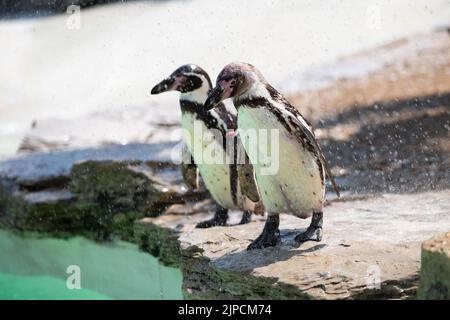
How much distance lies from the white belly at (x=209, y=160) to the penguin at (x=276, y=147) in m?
0.59

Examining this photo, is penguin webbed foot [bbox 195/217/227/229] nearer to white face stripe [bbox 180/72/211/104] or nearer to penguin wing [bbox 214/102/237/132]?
penguin wing [bbox 214/102/237/132]

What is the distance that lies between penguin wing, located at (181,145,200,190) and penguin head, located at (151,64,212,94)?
460 millimetres

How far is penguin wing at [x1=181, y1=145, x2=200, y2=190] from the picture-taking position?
529cm

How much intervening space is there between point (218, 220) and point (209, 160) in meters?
0.32

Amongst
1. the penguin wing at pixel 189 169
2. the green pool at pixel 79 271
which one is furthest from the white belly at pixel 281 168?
the green pool at pixel 79 271

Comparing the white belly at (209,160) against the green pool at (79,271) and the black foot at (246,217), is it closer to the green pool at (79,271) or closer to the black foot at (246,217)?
the black foot at (246,217)

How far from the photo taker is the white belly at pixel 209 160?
16.3 ft

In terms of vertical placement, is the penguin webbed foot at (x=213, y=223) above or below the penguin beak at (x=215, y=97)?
below

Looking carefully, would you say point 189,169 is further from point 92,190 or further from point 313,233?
point 313,233

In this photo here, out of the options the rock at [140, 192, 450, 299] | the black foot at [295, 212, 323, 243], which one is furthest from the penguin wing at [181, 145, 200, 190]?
the black foot at [295, 212, 323, 243]

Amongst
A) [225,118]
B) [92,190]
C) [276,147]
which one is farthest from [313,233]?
[92,190]

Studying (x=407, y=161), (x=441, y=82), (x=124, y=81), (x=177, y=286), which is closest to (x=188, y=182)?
(x=177, y=286)

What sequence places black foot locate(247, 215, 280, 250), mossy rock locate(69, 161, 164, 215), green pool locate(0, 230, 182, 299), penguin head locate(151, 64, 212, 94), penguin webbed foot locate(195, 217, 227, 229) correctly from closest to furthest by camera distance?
black foot locate(247, 215, 280, 250)
penguin head locate(151, 64, 212, 94)
penguin webbed foot locate(195, 217, 227, 229)
green pool locate(0, 230, 182, 299)
mossy rock locate(69, 161, 164, 215)

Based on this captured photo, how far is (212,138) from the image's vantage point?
4938 millimetres
